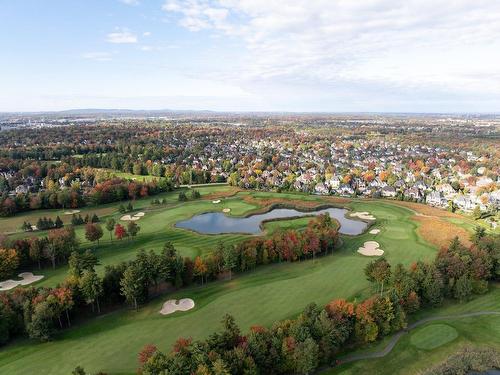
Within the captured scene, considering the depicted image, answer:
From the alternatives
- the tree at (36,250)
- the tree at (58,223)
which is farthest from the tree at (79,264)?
the tree at (58,223)

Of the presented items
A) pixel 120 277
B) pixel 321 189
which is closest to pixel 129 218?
pixel 120 277

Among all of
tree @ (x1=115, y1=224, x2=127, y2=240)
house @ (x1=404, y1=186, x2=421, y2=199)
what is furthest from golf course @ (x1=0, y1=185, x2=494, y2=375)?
house @ (x1=404, y1=186, x2=421, y2=199)

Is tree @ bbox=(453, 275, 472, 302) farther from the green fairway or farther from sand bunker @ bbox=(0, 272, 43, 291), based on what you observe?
sand bunker @ bbox=(0, 272, 43, 291)

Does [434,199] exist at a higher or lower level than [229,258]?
lower

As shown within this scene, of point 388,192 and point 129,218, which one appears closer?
point 129,218

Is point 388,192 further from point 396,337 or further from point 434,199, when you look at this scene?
point 396,337

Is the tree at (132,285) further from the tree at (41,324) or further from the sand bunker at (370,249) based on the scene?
the sand bunker at (370,249)

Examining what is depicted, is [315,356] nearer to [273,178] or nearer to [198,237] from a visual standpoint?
[198,237]
